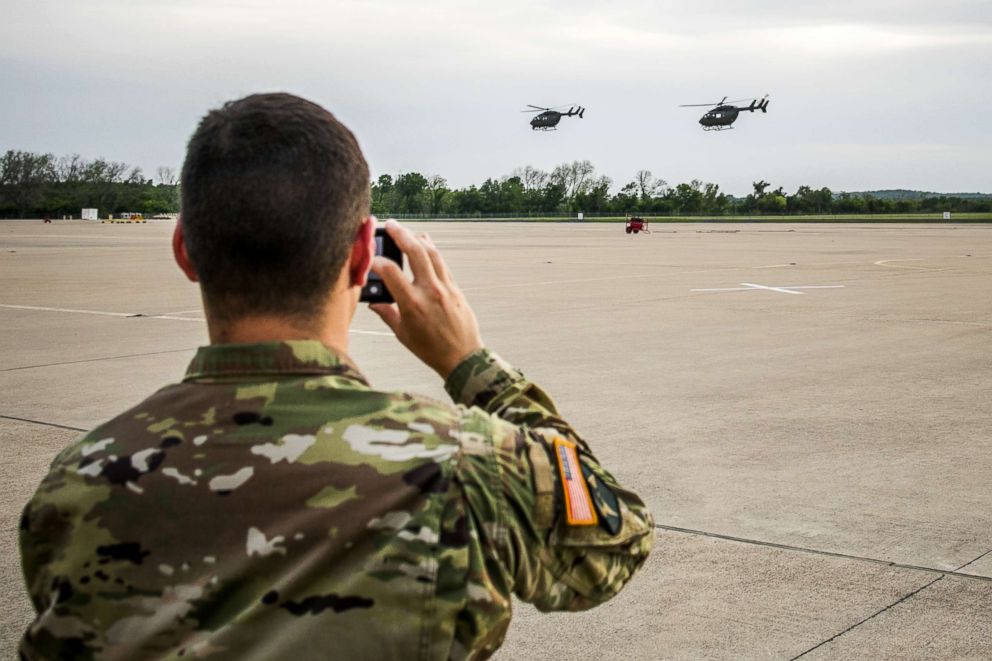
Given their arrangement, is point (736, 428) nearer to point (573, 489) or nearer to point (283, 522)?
point (573, 489)

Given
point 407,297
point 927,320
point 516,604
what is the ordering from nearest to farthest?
point 407,297
point 516,604
point 927,320

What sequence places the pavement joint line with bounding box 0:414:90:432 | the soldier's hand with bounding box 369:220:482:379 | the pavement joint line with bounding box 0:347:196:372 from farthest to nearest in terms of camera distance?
the pavement joint line with bounding box 0:347:196:372 < the pavement joint line with bounding box 0:414:90:432 < the soldier's hand with bounding box 369:220:482:379

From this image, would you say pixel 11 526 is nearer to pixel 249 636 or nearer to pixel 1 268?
pixel 249 636

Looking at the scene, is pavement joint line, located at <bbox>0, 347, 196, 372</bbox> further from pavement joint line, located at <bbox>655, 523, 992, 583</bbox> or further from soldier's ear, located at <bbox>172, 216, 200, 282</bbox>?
soldier's ear, located at <bbox>172, 216, 200, 282</bbox>

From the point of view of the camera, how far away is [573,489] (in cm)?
158

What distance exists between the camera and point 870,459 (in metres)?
6.70

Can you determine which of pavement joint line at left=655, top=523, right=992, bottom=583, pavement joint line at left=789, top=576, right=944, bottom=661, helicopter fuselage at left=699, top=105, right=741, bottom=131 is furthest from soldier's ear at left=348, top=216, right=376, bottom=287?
helicopter fuselage at left=699, top=105, right=741, bottom=131

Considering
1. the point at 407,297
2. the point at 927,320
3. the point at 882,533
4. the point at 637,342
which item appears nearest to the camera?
the point at 407,297

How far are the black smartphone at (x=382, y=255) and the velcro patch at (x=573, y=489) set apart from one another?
0.38 m

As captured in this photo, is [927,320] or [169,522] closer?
[169,522]

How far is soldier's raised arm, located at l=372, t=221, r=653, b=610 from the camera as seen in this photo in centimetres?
152

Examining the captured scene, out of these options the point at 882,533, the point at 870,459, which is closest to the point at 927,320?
the point at 870,459

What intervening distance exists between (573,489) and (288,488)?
0.38 meters

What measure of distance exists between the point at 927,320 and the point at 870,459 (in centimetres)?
795
